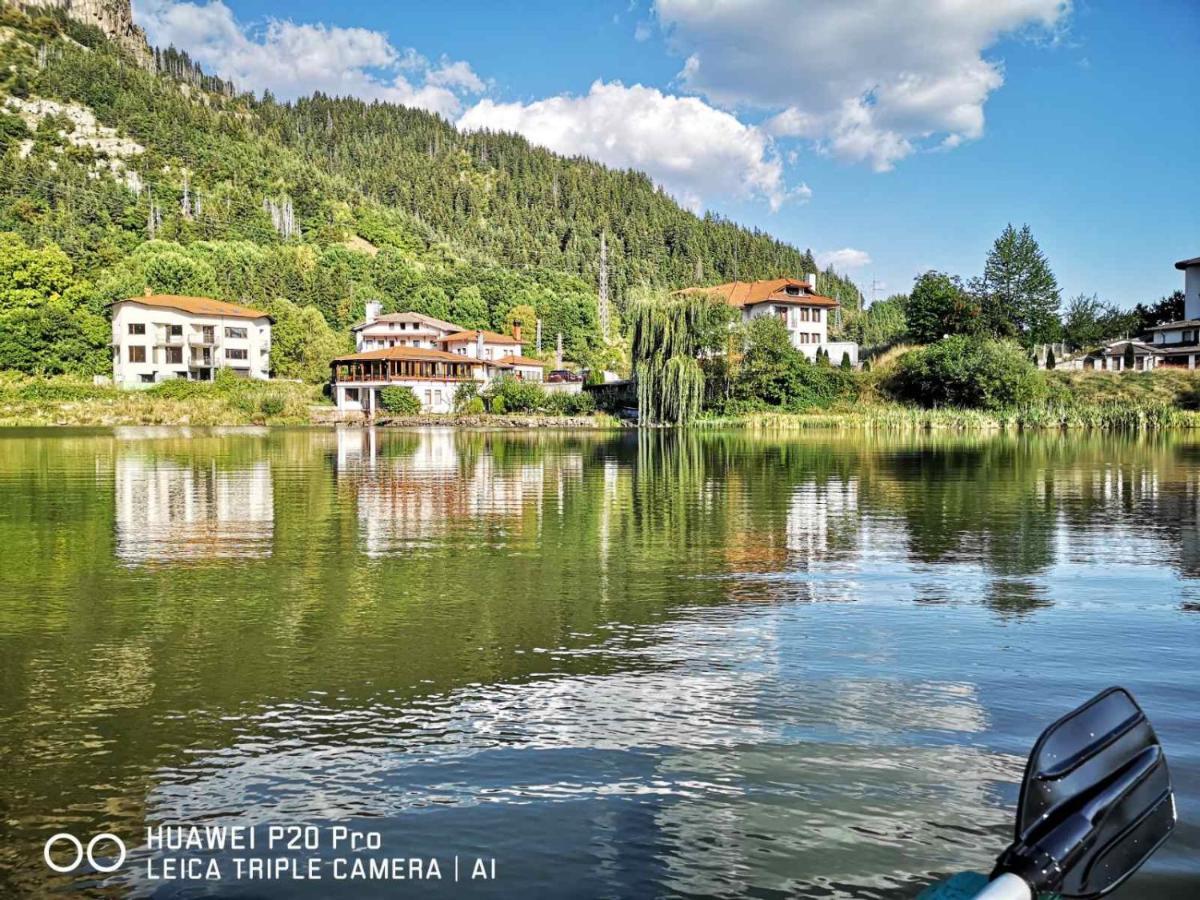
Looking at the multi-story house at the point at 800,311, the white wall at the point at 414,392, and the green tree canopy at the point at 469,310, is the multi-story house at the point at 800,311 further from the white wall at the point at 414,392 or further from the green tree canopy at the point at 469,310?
the green tree canopy at the point at 469,310

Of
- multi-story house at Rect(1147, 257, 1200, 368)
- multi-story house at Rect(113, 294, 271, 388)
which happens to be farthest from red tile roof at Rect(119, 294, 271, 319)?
multi-story house at Rect(1147, 257, 1200, 368)

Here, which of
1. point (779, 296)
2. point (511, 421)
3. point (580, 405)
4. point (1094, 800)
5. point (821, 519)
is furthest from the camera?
point (779, 296)

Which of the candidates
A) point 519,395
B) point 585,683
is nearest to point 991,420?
point 519,395

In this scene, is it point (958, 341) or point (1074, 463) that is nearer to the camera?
→ point (1074, 463)

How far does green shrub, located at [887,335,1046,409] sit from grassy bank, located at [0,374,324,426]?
188ft

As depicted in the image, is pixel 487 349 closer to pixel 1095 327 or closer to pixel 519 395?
pixel 519 395

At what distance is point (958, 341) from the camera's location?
82.2m

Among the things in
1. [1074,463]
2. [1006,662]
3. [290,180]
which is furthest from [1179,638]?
[290,180]

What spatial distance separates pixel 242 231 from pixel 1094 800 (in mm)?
149069

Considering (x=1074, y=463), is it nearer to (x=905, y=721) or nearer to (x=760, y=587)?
(x=760, y=587)

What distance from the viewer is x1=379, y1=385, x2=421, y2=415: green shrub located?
92.0 m

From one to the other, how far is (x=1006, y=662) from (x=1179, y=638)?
2539 mm

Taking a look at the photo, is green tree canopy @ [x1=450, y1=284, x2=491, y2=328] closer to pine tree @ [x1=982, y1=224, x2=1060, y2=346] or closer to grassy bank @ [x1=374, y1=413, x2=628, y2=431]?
grassy bank @ [x1=374, y1=413, x2=628, y2=431]

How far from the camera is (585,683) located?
8.87 metres
